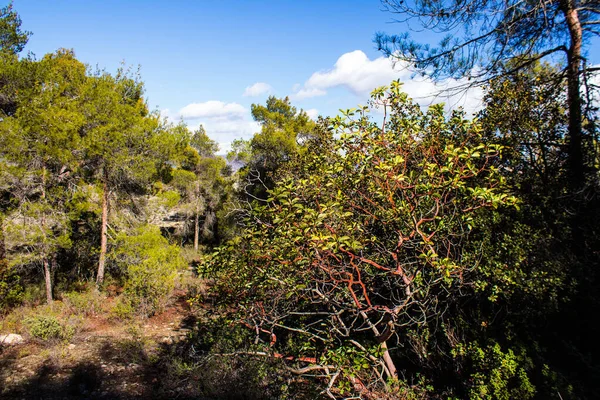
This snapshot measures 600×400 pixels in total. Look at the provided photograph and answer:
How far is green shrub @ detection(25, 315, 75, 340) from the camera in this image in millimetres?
8391

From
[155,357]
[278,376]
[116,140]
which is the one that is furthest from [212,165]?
[278,376]

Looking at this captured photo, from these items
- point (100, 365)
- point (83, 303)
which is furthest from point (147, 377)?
point (83, 303)

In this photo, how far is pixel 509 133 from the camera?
6.21 metres

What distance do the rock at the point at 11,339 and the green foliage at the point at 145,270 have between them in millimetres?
2542

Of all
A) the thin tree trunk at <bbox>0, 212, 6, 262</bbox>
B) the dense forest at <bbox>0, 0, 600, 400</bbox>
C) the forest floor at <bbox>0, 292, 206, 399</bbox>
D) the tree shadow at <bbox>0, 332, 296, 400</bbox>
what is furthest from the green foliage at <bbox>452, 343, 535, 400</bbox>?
the thin tree trunk at <bbox>0, 212, 6, 262</bbox>

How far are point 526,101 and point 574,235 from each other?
7.93ft

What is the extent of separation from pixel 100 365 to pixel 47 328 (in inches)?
87.8

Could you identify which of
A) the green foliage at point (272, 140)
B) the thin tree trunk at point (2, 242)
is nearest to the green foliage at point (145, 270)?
the thin tree trunk at point (2, 242)

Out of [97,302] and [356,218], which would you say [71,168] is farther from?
[356,218]

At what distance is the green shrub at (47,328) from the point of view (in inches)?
330

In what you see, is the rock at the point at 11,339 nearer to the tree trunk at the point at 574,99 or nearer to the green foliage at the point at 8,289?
the green foliage at the point at 8,289

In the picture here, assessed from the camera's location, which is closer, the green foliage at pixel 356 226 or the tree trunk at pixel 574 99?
the green foliage at pixel 356 226

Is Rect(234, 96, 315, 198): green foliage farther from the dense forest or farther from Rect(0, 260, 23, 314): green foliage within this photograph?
Rect(0, 260, 23, 314): green foliage

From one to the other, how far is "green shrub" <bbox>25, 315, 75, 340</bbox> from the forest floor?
0.20 meters
